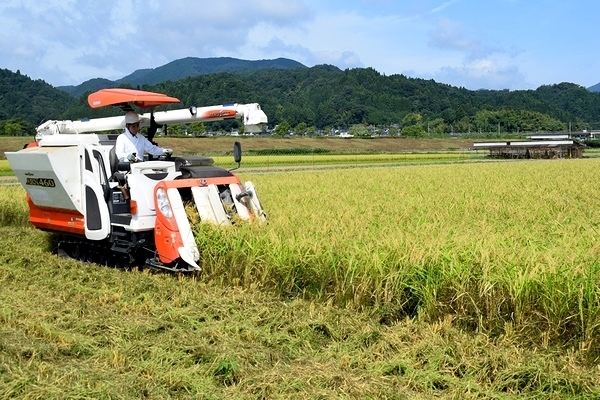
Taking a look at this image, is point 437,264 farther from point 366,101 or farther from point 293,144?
point 366,101

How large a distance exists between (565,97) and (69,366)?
207639 mm

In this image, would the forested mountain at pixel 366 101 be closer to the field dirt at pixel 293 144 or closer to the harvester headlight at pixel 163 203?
the field dirt at pixel 293 144

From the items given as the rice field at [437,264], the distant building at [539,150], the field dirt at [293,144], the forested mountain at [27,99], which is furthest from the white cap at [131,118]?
the forested mountain at [27,99]

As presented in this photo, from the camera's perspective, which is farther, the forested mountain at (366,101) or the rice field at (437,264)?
the forested mountain at (366,101)

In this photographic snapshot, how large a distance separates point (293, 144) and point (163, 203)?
50860mm

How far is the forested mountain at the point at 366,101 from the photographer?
108250 millimetres

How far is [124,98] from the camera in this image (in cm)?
819

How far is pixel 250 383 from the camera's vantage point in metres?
4.26

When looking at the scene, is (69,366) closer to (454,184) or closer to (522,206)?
(522,206)

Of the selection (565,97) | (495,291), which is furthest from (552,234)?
(565,97)

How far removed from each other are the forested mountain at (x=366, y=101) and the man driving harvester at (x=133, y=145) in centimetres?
7740

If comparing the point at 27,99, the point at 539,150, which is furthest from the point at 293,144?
the point at 27,99

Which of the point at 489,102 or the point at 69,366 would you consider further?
the point at 489,102

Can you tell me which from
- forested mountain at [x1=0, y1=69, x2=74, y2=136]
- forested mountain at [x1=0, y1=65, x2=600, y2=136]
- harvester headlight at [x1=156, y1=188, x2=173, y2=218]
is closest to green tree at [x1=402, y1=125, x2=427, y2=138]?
forested mountain at [x1=0, y1=65, x2=600, y2=136]
